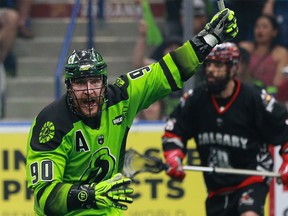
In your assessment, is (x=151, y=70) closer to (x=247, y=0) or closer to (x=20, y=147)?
(x=20, y=147)

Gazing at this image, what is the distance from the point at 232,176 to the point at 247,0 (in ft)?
8.19

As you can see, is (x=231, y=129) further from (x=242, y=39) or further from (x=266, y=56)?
(x=242, y=39)

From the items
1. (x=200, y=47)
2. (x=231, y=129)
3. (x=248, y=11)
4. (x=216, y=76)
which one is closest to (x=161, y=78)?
(x=200, y=47)

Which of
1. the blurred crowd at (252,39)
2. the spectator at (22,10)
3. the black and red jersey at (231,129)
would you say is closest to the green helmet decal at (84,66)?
the black and red jersey at (231,129)

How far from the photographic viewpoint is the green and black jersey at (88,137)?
5.34 metres

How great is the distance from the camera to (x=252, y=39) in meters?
9.18

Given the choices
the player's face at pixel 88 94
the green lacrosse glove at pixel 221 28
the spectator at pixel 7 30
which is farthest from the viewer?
the spectator at pixel 7 30

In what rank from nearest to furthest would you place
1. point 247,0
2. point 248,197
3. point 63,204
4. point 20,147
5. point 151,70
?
1. point 63,204
2. point 151,70
3. point 248,197
4. point 20,147
5. point 247,0

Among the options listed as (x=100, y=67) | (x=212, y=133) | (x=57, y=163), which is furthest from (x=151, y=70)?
(x=212, y=133)

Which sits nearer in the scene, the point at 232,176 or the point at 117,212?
the point at 117,212

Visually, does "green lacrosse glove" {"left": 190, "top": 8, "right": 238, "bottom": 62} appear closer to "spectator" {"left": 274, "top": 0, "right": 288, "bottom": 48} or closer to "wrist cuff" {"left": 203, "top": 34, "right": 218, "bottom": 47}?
"wrist cuff" {"left": 203, "top": 34, "right": 218, "bottom": 47}

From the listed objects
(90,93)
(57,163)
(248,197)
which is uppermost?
(90,93)

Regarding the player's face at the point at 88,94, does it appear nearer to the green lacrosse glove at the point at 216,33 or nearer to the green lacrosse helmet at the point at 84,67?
the green lacrosse helmet at the point at 84,67

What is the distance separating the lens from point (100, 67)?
5391 mm
